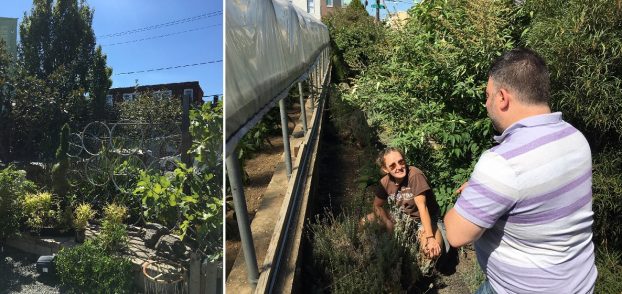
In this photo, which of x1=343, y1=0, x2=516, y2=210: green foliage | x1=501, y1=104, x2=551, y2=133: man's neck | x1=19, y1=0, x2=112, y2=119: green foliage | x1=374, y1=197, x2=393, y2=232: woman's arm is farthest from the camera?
x1=374, y1=197, x2=393, y2=232: woman's arm

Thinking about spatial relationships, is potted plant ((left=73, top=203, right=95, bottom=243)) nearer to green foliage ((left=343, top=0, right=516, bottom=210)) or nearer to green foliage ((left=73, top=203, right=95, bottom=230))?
green foliage ((left=73, top=203, right=95, bottom=230))

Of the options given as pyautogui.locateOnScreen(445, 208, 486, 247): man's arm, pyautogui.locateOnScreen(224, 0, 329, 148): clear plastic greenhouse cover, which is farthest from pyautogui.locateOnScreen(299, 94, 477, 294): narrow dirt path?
pyautogui.locateOnScreen(445, 208, 486, 247): man's arm

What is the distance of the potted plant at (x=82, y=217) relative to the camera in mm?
1025

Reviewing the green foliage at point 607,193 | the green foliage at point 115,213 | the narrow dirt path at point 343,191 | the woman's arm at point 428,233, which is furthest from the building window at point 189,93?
the green foliage at point 607,193

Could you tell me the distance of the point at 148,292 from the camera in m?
1.06

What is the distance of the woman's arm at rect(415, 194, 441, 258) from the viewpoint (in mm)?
3933

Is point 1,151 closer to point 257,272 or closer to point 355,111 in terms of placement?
point 257,272

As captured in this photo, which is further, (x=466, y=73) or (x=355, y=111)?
(x=355, y=111)

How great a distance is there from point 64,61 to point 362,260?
3.14 m

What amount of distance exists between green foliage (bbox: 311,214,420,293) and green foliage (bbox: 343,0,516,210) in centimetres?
87

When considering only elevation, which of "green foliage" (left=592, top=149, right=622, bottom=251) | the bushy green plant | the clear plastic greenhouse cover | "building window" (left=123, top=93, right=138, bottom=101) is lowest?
"green foliage" (left=592, top=149, right=622, bottom=251)

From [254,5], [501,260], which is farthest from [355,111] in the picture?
[501,260]

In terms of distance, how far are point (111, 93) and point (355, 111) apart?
8.27 meters

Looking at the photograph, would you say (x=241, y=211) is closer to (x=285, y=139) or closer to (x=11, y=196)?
(x=11, y=196)
